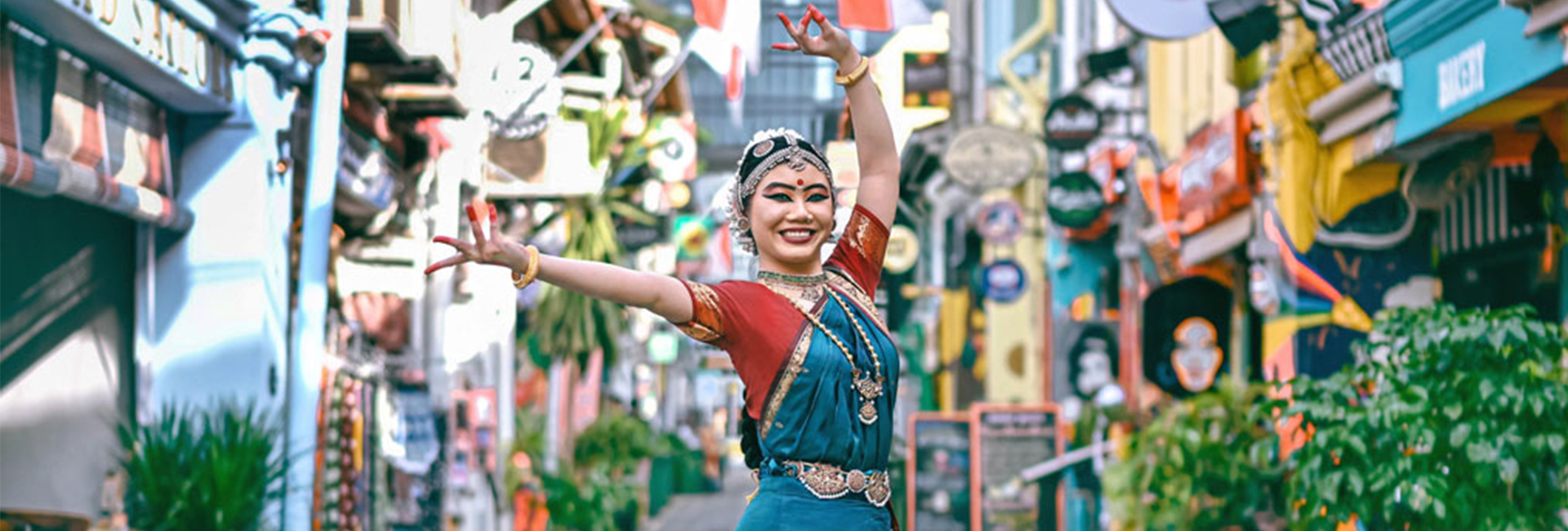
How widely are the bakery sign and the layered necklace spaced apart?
3.66 meters

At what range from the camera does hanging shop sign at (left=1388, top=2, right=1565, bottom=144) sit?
8820 millimetres

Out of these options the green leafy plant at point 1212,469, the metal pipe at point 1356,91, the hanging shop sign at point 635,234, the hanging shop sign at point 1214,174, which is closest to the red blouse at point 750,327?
the green leafy plant at point 1212,469

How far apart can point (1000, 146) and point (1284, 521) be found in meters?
7.82

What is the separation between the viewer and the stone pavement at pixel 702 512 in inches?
1089

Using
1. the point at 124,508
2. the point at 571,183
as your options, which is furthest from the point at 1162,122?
the point at 124,508

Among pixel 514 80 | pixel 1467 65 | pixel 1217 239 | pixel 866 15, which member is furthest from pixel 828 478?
pixel 1217 239

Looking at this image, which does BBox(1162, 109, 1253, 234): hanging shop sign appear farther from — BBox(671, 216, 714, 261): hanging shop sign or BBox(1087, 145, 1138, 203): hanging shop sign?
BBox(671, 216, 714, 261): hanging shop sign

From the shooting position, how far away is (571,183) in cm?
1212

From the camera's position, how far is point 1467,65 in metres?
9.86

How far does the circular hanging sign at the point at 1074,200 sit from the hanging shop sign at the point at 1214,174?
27.4 inches

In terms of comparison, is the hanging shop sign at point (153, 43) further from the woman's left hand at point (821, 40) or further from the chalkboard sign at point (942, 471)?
the chalkboard sign at point (942, 471)

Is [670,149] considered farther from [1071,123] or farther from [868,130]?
[868,130]

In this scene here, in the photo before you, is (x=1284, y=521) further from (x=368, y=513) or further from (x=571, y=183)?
(x=368, y=513)

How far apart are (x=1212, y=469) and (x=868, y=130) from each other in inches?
285
